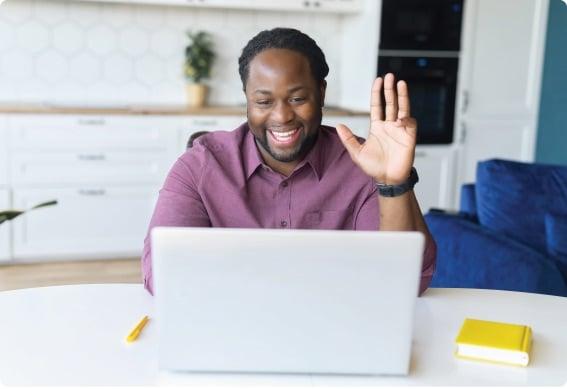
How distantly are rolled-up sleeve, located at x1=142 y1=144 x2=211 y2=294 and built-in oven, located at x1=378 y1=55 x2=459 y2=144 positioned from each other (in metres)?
2.71

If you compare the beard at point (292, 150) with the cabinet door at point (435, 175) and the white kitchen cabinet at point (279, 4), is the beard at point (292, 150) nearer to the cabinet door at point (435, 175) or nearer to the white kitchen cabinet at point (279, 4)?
the white kitchen cabinet at point (279, 4)

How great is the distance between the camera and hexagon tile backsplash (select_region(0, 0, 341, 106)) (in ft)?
13.6

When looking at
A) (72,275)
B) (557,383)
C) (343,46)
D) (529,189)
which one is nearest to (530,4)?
(343,46)

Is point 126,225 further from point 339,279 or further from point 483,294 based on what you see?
point 339,279

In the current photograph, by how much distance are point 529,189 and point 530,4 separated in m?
2.18

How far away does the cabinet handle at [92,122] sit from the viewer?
380 centimetres

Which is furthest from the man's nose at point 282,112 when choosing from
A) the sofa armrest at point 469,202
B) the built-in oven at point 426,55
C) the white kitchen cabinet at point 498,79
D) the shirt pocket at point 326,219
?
the white kitchen cabinet at point 498,79

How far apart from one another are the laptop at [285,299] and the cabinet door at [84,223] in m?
3.04

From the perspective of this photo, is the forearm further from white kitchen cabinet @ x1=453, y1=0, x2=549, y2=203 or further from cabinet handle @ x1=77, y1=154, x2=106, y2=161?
white kitchen cabinet @ x1=453, y1=0, x2=549, y2=203

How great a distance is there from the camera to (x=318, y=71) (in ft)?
5.30

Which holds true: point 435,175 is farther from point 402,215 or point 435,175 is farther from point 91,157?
point 402,215

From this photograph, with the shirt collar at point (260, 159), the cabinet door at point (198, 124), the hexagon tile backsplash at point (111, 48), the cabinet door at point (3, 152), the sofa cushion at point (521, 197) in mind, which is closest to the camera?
the shirt collar at point (260, 159)

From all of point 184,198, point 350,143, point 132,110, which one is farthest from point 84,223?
point 350,143

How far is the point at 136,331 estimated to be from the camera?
118 centimetres
